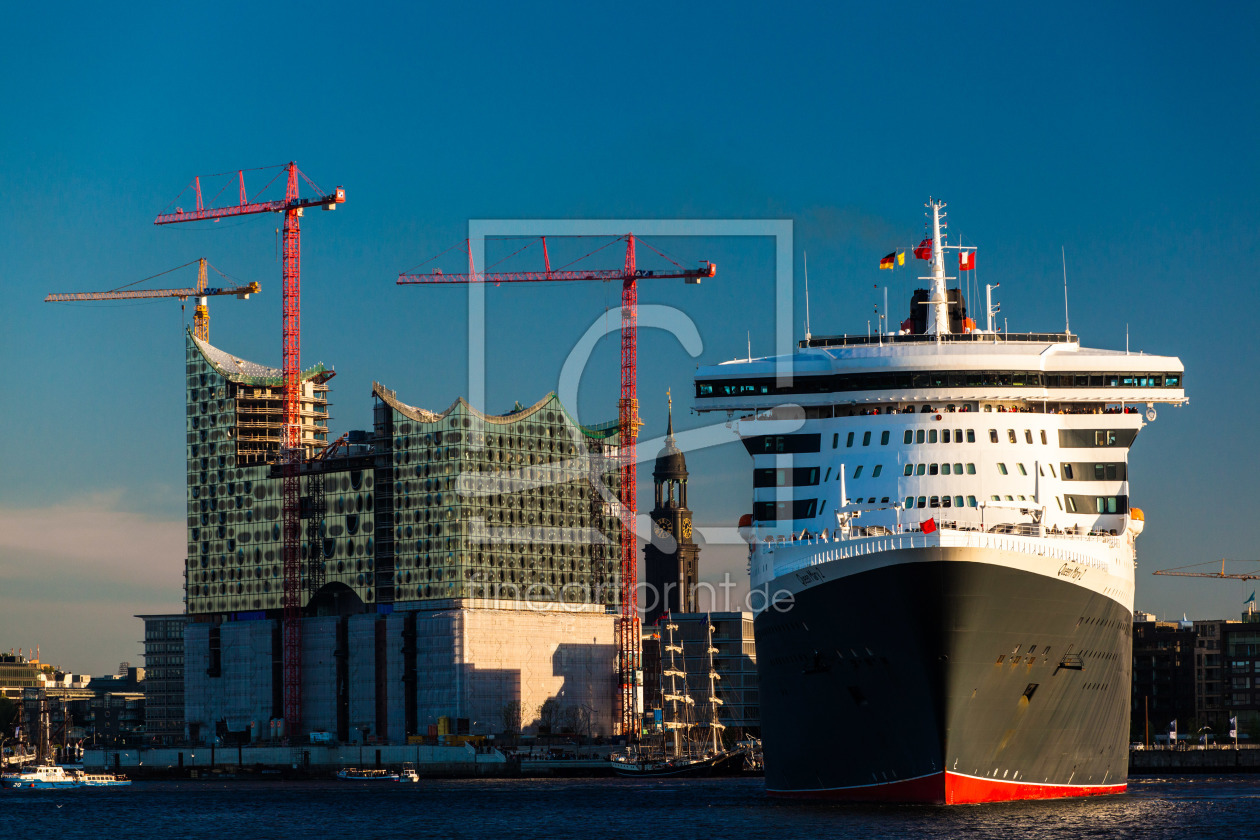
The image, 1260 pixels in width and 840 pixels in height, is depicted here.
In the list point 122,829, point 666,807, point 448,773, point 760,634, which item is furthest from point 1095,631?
point 448,773

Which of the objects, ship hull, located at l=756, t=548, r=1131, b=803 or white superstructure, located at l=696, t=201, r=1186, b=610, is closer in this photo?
ship hull, located at l=756, t=548, r=1131, b=803

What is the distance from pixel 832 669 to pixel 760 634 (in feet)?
30.9

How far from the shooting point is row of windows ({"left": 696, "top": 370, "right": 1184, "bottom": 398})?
75875 millimetres

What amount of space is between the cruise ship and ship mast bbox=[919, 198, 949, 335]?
0.10 metres

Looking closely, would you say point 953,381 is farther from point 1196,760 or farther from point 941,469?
point 1196,760

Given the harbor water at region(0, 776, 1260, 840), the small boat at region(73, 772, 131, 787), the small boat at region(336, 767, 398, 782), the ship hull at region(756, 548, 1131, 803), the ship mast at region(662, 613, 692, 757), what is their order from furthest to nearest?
the ship mast at region(662, 613, 692, 757) → the small boat at region(336, 767, 398, 782) → the small boat at region(73, 772, 131, 787) → the harbor water at region(0, 776, 1260, 840) → the ship hull at region(756, 548, 1131, 803)

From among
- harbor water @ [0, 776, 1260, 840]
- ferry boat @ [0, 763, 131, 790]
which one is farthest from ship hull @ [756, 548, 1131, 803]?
ferry boat @ [0, 763, 131, 790]

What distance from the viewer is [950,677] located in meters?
65.2

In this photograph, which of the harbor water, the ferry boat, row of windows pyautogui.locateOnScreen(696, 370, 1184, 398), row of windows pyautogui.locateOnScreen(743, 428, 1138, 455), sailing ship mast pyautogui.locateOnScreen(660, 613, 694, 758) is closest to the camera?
the harbor water

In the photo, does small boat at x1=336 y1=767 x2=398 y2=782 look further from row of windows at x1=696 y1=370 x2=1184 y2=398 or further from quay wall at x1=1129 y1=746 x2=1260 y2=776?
row of windows at x1=696 y1=370 x2=1184 y2=398

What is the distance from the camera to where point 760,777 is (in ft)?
479

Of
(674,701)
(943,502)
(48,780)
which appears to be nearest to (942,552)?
Result: (943,502)

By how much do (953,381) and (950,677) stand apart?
1527 cm

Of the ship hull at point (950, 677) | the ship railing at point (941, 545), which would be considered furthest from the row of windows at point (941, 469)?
the ship hull at point (950, 677)
